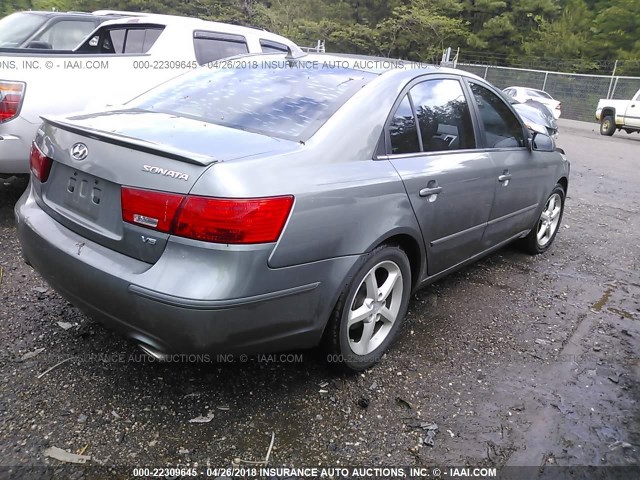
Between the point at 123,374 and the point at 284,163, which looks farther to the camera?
the point at 123,374

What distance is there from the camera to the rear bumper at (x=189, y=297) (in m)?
1.96

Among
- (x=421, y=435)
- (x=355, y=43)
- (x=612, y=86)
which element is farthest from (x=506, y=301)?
(x=355, y=43)

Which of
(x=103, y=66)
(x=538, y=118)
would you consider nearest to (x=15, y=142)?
(x=103, y=66)

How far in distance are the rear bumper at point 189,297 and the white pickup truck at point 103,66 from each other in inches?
53.1

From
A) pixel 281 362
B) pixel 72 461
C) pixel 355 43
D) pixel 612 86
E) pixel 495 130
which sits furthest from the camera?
pixel 355 43

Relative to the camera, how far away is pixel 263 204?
201 centimetres

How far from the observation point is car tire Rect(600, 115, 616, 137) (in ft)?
60.4

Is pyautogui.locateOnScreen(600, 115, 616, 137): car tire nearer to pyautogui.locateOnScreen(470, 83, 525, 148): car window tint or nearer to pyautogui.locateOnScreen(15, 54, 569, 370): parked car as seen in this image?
pyautogui.locateOnScreen(470, 83, 525, 148): car window tint

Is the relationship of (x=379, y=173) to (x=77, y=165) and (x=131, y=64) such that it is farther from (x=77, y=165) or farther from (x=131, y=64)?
(x=131, y=64)

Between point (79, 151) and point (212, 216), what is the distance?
2.71ft

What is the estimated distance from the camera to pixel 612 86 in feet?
81.9

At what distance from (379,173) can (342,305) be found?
2.27 feet

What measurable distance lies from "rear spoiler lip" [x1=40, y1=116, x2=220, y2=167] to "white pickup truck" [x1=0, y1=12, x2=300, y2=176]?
945 millimetres

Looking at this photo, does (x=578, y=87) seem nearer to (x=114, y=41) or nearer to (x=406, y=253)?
(x=114, y=41)
